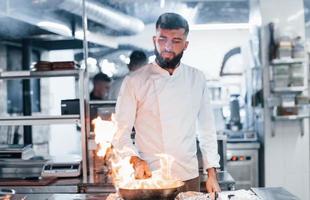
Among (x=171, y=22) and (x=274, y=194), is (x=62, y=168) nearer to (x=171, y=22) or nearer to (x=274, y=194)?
(x=171, y=22)

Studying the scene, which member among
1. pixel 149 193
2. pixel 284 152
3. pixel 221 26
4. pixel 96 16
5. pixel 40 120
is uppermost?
pixel 221 26

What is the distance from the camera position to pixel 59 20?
19.8 ft

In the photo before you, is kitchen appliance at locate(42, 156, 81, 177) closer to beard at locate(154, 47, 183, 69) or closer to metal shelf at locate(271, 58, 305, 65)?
beard at locate(154, 47, 183, 69)

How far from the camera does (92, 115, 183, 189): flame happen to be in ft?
6.59

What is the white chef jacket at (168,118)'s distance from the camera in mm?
2727

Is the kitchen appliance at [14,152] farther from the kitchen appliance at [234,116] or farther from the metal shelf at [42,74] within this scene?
the kitchen appliance at [234,116]

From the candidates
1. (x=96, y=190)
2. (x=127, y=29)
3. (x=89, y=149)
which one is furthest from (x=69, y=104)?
(x=127, y=29)

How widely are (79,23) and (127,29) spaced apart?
0.84 meters

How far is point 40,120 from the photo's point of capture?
12.1 feet

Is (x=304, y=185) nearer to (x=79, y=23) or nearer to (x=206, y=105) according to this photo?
(x=206, y=105)

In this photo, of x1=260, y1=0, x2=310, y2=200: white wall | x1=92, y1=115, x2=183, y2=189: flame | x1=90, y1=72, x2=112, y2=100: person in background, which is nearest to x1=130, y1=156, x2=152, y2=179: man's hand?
x1=92, y1=115, x2=183, y2=189: flame

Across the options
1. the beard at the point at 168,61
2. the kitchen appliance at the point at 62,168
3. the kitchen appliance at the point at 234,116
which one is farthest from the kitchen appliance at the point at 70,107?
the kitchen appliance at the point at 234,116

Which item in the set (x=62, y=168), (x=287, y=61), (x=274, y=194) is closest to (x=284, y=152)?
(x=287, y=61)

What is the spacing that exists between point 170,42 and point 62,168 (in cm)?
174
